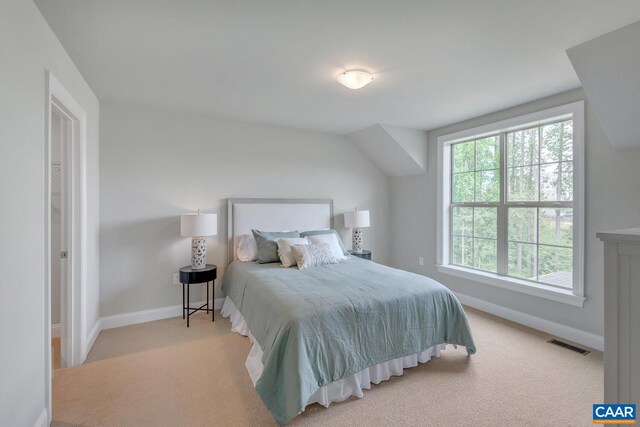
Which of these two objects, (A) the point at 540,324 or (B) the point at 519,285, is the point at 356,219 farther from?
(A) the point at 540,324

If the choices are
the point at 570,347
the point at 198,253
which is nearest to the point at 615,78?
the point at 570,347

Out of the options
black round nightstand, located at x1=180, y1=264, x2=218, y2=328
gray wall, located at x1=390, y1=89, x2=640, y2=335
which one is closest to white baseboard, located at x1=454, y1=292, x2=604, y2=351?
gray wall, located at x1=390, y1=89, x2=640, y2=335

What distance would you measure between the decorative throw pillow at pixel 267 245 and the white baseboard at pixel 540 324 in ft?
8.20

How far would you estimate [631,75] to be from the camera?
2035mm

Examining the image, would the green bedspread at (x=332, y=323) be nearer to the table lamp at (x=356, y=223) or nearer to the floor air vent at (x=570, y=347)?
the floor air vent at (x=570, y=347)

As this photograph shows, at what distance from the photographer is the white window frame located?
9.09 ft

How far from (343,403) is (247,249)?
6.87 ft

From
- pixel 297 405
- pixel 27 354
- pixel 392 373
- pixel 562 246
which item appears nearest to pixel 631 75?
pixel 562 246

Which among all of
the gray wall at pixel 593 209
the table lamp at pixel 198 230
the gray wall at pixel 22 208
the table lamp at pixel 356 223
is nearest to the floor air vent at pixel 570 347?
the gray wall at pixel 593 209

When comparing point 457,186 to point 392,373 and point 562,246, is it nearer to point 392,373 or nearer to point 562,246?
point 562,246

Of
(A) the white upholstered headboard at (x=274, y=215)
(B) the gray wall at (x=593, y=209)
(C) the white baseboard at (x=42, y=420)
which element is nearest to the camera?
(C) the white baseboard at (x=42, y=420)

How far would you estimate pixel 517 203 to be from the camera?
11.0ft

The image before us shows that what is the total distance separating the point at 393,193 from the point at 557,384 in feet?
10.8

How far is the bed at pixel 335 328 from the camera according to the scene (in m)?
1.81
